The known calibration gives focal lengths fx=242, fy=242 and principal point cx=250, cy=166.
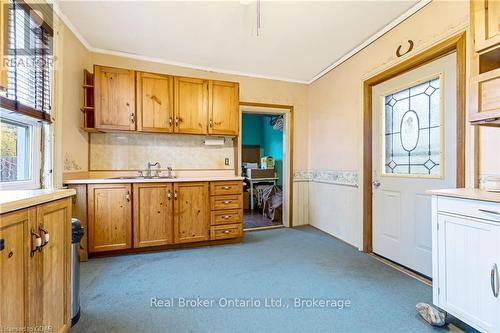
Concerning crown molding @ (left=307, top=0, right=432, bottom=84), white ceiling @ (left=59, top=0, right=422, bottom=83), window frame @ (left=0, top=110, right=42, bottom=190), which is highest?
white ceiling @ (left=59, top=0, right=422, bottom=83)

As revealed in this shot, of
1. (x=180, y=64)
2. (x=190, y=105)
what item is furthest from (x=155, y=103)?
(x=180, y=64)

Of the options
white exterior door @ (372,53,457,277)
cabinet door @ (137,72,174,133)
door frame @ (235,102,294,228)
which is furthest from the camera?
door frame @ (235,102,294,228)

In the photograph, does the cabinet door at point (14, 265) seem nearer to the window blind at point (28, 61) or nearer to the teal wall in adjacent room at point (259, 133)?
the window blind at point (28, 61)

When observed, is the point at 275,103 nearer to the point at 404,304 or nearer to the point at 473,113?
the point at 473,113

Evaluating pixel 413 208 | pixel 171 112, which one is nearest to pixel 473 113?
pixel 413 208

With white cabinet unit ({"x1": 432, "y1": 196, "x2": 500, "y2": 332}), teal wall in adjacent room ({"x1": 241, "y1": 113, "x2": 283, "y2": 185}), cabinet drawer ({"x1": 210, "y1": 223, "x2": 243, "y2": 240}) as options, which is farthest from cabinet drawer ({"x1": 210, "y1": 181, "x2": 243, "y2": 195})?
teal wall in adjacent room ({"x1": 241, "y1": 113, "x2": 283, "y2": 185})

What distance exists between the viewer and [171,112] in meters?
3.20

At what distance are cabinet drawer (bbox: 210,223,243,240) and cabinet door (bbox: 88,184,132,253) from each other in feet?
3.25

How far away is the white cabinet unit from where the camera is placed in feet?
4.33

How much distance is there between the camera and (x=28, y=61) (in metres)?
1.98

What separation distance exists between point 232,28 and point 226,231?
2.46 m

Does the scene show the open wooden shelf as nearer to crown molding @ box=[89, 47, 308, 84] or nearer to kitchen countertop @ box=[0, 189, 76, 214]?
crown molding @ box=[89, 47, 308, 84]

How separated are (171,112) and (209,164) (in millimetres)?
963

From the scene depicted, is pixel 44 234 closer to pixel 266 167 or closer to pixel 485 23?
pixel 485 23
